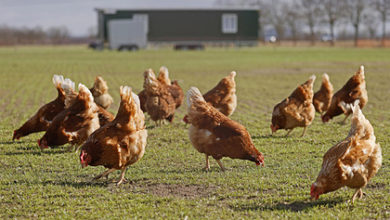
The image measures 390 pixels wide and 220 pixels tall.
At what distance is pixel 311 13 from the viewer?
8512cm

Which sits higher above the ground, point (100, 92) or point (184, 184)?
point (100, 92)

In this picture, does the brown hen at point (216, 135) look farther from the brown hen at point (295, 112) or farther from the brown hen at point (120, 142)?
the brown hen at point (295, 112)

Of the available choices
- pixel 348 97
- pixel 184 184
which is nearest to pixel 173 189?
pixel 184 184

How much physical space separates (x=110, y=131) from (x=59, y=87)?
9.88 feet

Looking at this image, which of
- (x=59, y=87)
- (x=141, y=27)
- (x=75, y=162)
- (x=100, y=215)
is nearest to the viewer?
(x=100, y=215)

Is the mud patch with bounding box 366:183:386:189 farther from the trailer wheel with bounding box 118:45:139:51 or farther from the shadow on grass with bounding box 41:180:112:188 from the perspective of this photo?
the trailer wheel with bounding box 118:45:139:51

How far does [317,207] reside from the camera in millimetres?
5504

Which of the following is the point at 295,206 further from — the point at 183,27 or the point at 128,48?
the point at 183,27

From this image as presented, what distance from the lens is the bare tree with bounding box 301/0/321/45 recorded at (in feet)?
272

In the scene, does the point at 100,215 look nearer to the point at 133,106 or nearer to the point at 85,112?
the point at 133,106

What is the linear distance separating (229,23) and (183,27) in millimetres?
6260

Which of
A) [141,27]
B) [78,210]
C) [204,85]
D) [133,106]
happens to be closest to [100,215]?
[78,210]

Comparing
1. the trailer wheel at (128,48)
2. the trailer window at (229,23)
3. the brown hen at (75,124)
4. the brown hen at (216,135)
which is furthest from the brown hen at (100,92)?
the trailer window at (229,23)

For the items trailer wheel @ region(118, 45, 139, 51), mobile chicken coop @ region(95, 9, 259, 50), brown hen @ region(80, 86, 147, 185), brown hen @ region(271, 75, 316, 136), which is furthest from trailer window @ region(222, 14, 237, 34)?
brown hen @ region(80, 86, 147, 185)
